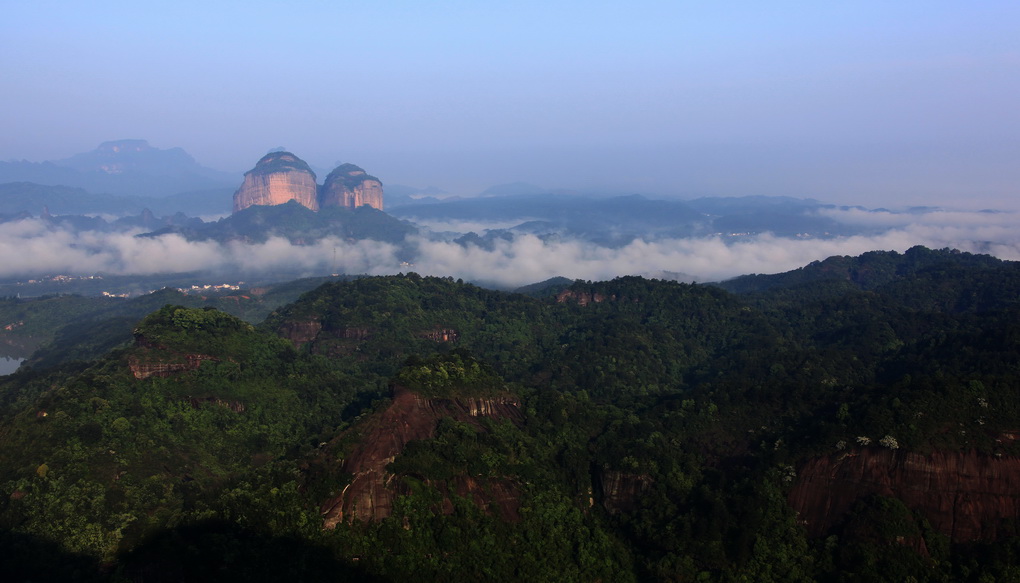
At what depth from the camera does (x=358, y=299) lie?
372 feet

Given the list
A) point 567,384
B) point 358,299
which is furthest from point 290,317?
point 567,384

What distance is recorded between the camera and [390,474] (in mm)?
50312

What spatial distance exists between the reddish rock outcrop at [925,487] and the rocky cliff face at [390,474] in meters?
21.9

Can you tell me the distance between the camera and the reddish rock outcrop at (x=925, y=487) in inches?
1764

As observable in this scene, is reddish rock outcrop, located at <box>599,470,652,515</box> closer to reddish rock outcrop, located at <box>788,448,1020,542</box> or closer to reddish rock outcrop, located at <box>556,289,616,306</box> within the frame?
reddish rock outcrop, located at <box>788,448,1020,542</box>

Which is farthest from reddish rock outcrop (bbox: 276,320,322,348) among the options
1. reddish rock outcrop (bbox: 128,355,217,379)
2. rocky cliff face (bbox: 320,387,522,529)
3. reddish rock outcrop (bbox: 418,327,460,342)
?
rocky cliff face (bbox: 320,387,522,529)

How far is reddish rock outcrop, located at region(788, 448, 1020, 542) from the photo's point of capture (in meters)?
44.8

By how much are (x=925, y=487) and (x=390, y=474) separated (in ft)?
121

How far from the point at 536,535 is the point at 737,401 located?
2496cm

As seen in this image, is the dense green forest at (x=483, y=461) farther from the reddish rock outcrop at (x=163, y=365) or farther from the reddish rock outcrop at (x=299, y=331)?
the reddish rock outcrop at (x=299, y=331)

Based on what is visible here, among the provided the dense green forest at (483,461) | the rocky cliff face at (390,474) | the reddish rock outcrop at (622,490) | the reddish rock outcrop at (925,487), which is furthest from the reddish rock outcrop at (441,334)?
the reddish rock outcrop at (925,487)

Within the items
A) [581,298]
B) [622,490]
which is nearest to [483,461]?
[622,490]

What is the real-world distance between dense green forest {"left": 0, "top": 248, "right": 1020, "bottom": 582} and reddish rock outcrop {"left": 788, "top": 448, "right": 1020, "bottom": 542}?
1.13 feet

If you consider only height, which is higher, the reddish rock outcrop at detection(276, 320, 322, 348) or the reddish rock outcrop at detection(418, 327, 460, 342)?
the reddish rock outcrop at detection(276, 320, 322, 348)
